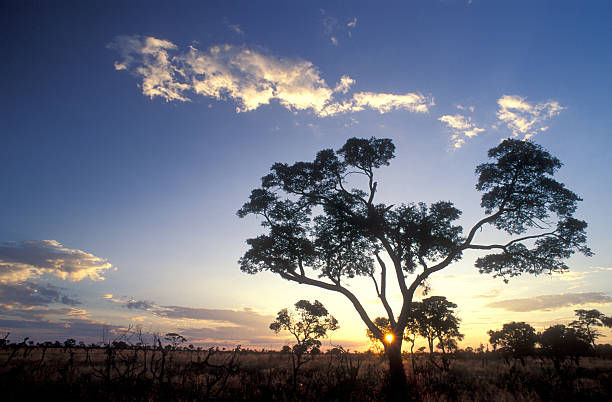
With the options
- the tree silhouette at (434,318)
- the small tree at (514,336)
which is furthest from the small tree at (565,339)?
the tree silhouette at (434,318)

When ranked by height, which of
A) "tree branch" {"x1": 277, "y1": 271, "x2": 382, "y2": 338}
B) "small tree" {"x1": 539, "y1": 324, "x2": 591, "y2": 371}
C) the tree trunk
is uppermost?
"tree branch" {"x1": 277, "y1": 271, "x2": 382, "y2": 338}

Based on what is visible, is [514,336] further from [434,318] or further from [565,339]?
[434,318]

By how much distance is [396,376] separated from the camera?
13820mm

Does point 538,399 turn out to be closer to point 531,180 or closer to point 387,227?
point 387,227

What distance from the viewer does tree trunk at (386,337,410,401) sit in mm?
11406

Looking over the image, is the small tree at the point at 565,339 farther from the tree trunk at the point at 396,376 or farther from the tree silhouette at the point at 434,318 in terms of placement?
the tree trunk at the point at 396,376

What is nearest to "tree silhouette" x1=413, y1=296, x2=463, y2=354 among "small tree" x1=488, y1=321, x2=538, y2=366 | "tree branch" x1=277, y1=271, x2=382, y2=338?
"small tree" x1=488, y1=321, x2=538, y2=366

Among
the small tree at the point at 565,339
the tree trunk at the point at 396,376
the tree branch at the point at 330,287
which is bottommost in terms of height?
the small tree at the point at 565,339

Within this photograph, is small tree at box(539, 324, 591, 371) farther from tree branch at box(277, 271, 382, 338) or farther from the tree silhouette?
tree branch at box(277, 271, 382, 338)

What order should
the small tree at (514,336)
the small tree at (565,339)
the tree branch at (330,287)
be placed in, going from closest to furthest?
the tree branch at (330,287), the small tree at (565,339), the small tree at (514,336)

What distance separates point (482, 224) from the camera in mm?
18578

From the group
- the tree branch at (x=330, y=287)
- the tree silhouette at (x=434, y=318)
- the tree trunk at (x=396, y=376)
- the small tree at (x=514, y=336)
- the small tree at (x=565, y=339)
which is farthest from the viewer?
the small tree at (x=514, y=336)

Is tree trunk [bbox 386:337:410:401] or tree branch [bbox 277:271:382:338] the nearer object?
tree trunk [bbox 386:337:410:401]

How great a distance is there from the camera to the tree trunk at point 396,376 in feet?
37.4
